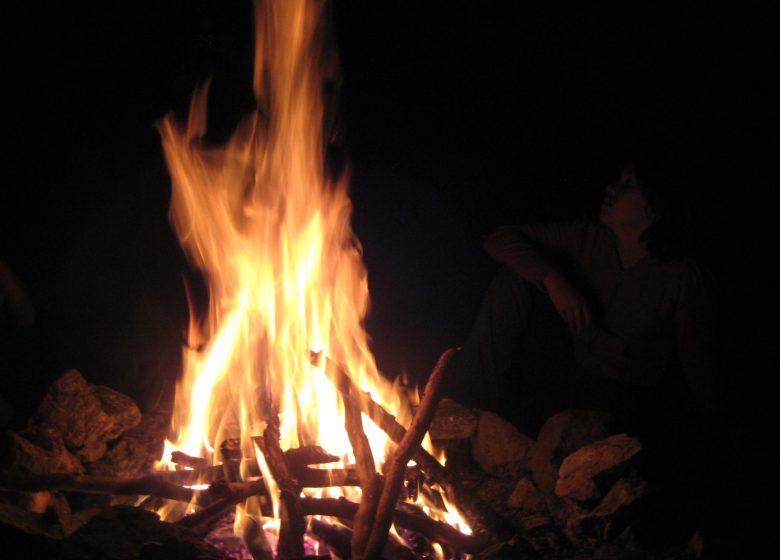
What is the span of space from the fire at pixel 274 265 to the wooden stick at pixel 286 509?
40 cm

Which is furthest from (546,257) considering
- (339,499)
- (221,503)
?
(221,503)

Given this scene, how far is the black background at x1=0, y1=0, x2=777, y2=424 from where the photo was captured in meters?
3.84

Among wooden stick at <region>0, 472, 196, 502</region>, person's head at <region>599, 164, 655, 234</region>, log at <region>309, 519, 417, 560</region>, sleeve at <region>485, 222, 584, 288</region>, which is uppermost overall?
person's head at <region>599, 164, 655, 234</region>

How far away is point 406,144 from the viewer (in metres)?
4.44

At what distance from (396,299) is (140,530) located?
2.57 metres

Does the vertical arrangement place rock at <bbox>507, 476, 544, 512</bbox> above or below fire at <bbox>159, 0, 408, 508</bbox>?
below

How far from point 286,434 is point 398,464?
0.77 m

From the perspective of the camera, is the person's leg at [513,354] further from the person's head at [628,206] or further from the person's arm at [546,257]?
the person's head at [628,206]

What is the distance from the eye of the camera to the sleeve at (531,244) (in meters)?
3.49

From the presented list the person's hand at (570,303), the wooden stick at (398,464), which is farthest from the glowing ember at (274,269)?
the person's hand at (570,303)

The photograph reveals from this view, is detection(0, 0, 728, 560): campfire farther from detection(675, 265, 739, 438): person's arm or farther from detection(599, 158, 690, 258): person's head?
detection(599, 158, 690, 258): person's head

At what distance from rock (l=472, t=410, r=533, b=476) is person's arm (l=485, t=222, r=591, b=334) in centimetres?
62

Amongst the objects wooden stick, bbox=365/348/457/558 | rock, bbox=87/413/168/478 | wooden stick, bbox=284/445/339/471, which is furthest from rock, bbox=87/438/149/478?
wooden stick, bbox=365/348/457/558

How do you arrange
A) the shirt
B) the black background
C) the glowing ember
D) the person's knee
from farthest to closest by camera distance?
1. the black background
2. the person's knee
3. the shirt
4. the glowing ember
